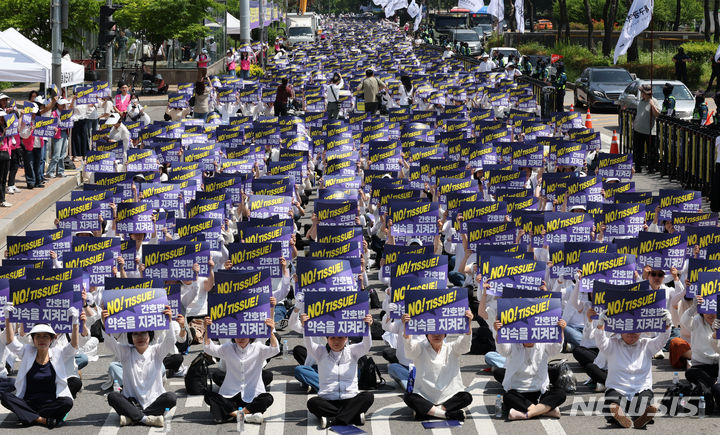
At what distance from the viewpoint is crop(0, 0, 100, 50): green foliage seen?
51.1 metres

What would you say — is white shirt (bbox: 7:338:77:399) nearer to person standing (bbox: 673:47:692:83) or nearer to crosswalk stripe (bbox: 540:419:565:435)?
crosswalk stripe (bbox: 540:419:565:435)

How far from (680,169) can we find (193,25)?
30659 mm

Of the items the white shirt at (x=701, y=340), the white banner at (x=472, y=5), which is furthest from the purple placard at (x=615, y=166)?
the white banner at (x=472, y=5)

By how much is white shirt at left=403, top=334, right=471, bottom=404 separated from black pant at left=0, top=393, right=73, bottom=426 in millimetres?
3510

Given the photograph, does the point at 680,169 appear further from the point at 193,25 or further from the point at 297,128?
the point at 193,25

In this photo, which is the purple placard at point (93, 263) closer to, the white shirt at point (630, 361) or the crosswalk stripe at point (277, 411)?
the crosswalk stripe at point (277, 411)

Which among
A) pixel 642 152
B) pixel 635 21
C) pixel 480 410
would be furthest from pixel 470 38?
pixel 480 410

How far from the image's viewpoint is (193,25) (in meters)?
55.3

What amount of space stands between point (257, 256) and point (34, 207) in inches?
388

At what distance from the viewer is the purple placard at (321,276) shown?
15.5 metres

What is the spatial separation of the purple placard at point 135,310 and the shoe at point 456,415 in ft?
9.83

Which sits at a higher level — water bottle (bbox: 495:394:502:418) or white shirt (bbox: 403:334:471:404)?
white shirt (bbox: 403:334:471:404)

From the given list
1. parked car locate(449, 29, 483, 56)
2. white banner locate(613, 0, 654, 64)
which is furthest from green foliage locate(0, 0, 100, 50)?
parked car locate(449, 29, 483, 56)

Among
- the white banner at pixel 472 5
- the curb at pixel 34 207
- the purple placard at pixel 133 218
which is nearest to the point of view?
the purple placard at pixel 133 218
